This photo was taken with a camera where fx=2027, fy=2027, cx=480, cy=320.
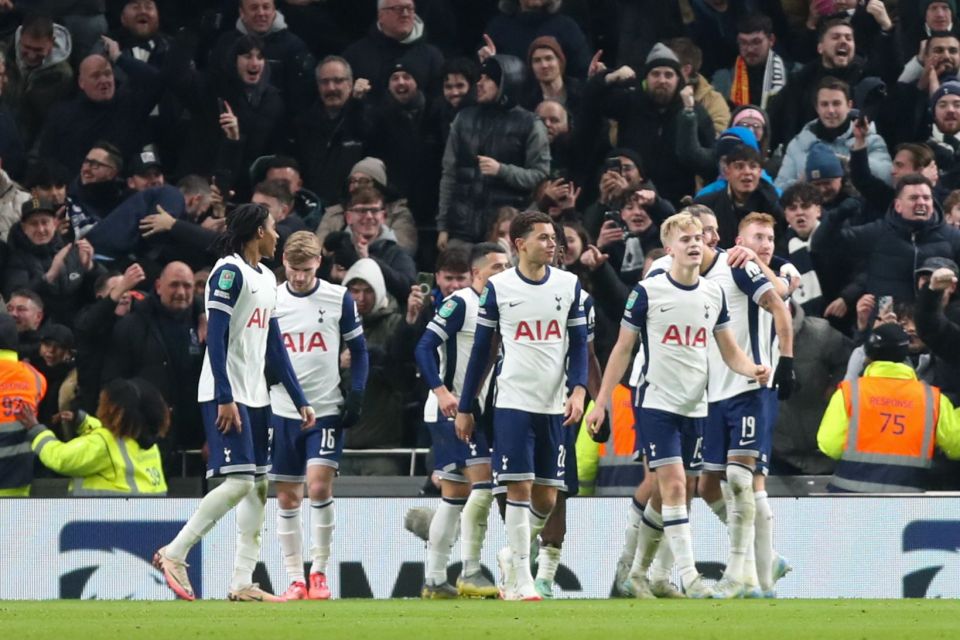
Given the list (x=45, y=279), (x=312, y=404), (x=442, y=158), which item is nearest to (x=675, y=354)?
(x=312, y=404)

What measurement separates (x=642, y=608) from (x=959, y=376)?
15.0 ft

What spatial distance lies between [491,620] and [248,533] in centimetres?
292

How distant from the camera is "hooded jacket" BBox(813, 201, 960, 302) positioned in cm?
1542

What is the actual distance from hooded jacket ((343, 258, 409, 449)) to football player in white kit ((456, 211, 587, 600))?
346cm

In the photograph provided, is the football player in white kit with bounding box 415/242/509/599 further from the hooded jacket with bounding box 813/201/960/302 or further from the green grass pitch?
the hooded jacket with bounding box 813/201/960/302

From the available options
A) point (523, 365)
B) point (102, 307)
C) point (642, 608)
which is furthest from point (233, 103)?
point (642, 608)

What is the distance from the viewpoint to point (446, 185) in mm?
17422

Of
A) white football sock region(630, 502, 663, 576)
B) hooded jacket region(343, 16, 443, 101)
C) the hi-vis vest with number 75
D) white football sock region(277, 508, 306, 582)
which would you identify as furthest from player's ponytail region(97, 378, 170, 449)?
hooded jacket region(343, 16, 443, 101)

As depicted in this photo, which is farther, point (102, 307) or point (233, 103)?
point (233, 103)

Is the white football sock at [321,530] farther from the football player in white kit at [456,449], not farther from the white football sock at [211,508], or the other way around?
the white football sock at [211,508]

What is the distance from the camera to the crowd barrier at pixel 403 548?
14164mm

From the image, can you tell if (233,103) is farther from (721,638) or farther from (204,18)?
(721,638)

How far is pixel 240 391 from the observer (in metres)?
12.3

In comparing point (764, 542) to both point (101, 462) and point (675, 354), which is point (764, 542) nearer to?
point (675, 354)
